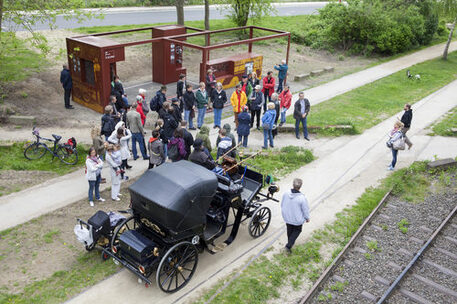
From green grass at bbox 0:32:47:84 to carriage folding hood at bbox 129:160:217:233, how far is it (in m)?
12.1

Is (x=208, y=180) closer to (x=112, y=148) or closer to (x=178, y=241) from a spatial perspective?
(x=178, y=241)

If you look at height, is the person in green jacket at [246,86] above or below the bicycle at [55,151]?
above

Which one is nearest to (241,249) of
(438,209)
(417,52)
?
(438,209)

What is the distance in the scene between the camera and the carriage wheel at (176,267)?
705 centimetres

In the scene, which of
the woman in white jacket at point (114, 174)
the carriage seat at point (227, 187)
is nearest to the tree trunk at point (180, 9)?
the woman in white jacket at point (114, 174)

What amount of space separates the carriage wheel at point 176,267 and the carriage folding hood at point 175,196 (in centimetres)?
42

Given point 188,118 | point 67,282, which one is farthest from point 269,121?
point 67,282

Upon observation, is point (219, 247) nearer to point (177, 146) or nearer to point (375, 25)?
point (177, 146)

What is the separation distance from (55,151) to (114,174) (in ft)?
9.90

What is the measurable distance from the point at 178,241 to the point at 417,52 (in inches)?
1100

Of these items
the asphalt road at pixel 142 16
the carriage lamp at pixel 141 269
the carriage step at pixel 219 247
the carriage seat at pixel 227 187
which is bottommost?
the carriage step at pixel 219 247

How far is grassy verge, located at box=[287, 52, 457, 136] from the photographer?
16.0 metres

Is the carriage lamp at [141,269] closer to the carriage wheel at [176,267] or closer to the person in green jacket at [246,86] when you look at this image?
the carriage wheel at [176,267]

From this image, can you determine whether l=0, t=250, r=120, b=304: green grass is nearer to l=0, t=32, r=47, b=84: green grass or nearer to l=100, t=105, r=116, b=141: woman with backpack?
l=100, t=105, r=116, b=141: woman with backpack
